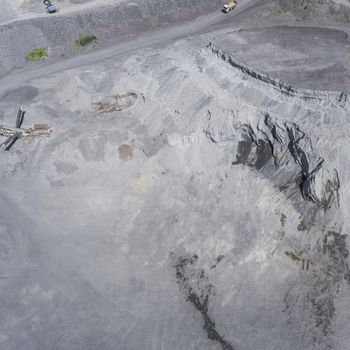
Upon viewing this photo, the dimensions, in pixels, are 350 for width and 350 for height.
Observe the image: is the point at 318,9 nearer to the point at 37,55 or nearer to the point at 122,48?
the point at 122,48

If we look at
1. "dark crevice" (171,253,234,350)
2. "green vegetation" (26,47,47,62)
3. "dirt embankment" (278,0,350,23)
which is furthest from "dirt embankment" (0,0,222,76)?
"dark crevice" (171,253,234,350)

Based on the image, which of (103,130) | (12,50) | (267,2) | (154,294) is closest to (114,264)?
(154,294)

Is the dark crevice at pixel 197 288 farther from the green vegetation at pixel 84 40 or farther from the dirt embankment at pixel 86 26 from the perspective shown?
the dirt embankment at pixel 86 26

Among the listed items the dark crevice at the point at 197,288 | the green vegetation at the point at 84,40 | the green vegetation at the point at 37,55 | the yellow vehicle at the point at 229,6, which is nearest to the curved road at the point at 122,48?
the yellow vehicle at the point at 229,6

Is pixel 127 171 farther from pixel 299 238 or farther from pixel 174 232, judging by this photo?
pixel 299 238

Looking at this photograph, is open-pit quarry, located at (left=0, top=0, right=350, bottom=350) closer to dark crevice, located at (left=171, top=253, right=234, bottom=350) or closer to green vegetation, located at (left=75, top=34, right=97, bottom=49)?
dark crevice, located at (left=171, top=253, right=234, bottom=350)
